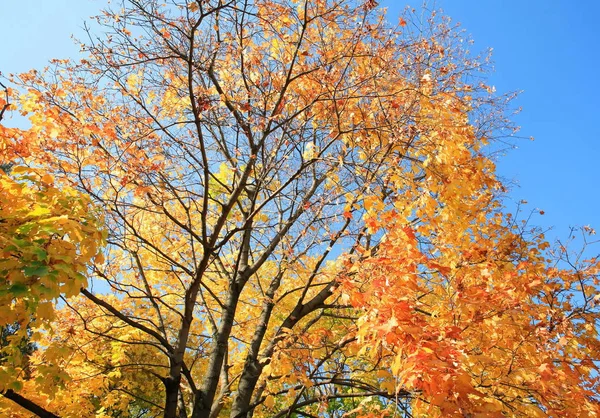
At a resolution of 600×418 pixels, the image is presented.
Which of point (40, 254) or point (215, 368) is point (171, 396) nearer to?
point (215, 368)

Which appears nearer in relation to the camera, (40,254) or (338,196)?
(40,254)

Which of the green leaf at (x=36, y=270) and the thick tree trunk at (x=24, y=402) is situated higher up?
the green leaf at (x=36, y=270)

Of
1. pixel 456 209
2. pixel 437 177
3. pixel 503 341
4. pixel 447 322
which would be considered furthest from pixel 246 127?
pixel 503 341

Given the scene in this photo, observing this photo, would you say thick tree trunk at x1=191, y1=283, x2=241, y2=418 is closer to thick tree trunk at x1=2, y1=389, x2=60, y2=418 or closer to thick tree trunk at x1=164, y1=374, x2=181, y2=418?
thick tree trunk at x1=164, y1=374, x2=181, y2=418

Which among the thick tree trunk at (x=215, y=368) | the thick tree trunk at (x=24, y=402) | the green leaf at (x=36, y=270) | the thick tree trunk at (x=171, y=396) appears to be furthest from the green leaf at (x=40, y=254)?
the thick tree trunk at (x=215, y=368)

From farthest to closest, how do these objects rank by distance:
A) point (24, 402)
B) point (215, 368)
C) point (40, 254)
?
point (215, 368) < point (24, 402) < point (40, 254)

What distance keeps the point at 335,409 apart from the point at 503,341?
354 inches

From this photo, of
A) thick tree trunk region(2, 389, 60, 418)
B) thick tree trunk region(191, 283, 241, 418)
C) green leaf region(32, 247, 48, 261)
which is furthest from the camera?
thick tree trunk region(191, 283, 241, 418)

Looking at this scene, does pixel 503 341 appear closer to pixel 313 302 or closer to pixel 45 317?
pixel 313 302

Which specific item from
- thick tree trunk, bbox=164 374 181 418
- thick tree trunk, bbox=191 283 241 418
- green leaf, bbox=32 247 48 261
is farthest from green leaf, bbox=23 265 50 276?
thick tree trunk, bbox=191 283 241 418

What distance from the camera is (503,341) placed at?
381cm

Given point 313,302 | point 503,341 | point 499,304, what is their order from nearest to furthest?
point 499,304, point 503,341, point 313,302

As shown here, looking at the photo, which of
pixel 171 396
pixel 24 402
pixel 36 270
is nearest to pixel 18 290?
pixel 36 270

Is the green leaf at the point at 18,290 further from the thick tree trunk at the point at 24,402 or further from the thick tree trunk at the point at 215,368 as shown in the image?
the thick tree trunk at the point at 215,368
